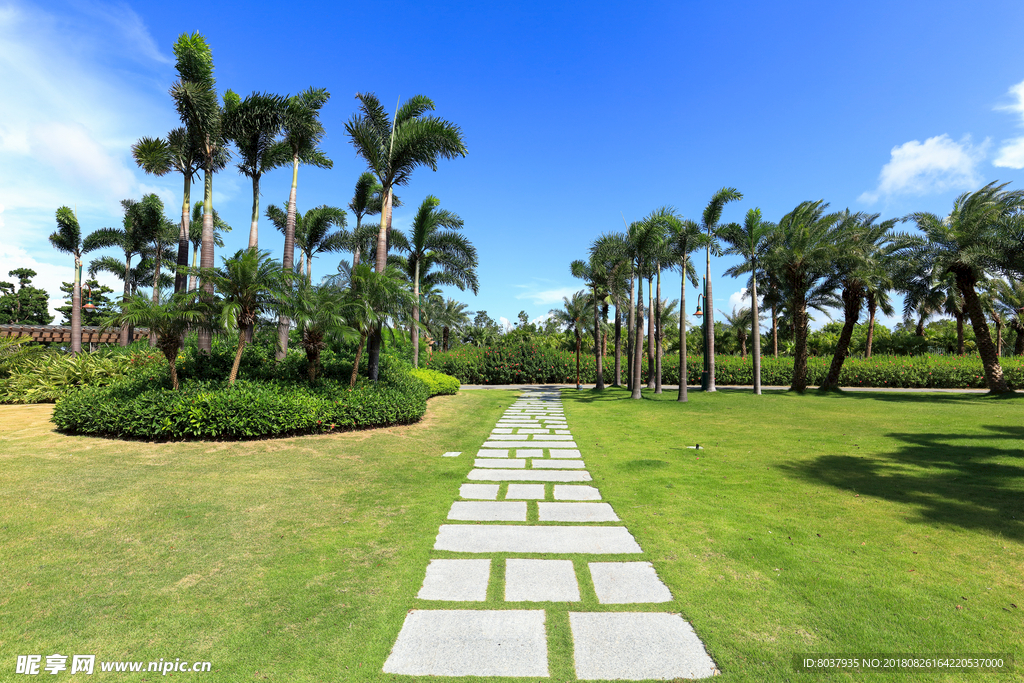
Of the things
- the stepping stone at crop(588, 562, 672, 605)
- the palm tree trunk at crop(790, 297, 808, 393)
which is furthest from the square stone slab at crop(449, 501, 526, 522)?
the palm tree trunk at crop(790, 297, 808, 393)

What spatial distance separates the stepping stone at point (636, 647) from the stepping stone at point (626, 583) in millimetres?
190

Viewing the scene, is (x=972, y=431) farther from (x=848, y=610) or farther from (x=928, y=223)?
(x=928, y=223)

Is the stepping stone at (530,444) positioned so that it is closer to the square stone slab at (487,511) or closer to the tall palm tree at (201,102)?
the square stone slab at (487,511)

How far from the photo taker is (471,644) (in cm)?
249

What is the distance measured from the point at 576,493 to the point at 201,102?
552 inches

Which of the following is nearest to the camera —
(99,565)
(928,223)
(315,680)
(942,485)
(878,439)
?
(315,680)

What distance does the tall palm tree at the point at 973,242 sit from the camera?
17062 millimetres

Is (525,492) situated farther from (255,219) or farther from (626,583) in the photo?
(255,219)

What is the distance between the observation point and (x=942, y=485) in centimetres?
562

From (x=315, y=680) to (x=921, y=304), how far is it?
42.0m

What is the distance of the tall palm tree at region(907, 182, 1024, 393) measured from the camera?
56.0ft

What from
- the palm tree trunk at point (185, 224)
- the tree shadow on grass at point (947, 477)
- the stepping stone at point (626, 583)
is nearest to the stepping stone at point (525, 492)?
the stepping stone at point (626, 583)

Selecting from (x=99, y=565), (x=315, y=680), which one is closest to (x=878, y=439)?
(x=315, y=680)

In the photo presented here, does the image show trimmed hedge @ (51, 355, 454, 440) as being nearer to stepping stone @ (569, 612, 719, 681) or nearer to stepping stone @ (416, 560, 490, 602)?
stepping stone @ (416, 560, 490, 602)
